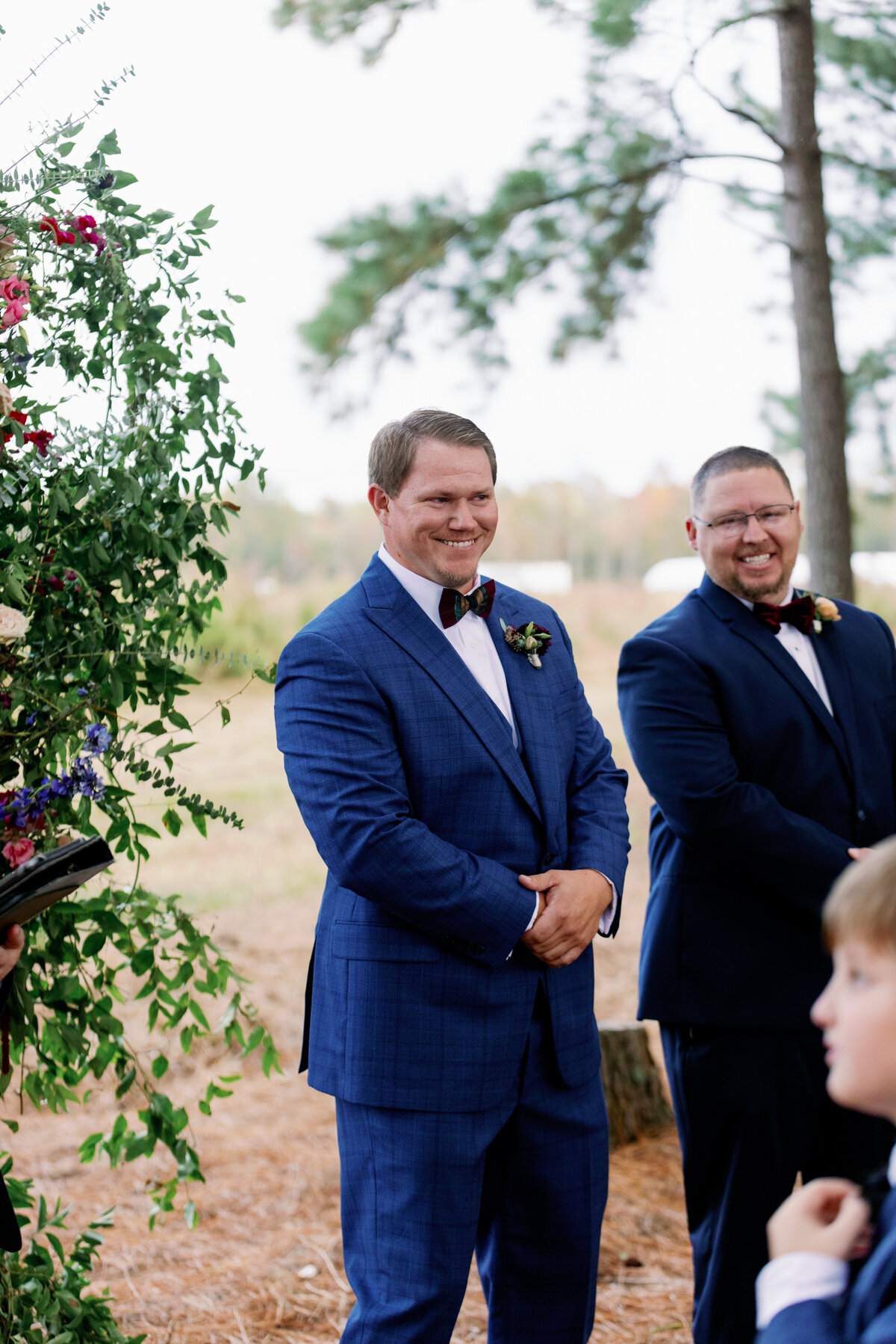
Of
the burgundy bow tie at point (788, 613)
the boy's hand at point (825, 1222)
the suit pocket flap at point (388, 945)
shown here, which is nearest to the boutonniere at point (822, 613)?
the burgundy bow tie at point (788, 613)

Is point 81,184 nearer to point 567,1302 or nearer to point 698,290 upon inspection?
point 567,1302

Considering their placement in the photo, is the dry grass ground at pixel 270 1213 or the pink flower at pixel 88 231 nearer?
the pink flower at pixel 88 231

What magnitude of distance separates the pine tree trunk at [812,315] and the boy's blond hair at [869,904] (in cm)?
320

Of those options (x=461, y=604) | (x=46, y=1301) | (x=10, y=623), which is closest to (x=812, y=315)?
(x=461, y=604)

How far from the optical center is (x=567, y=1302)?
221cm

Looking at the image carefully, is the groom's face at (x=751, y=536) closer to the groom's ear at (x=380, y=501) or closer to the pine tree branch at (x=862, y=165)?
the groom's ear at (x=380, y=501)

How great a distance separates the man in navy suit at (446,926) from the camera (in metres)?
2.02

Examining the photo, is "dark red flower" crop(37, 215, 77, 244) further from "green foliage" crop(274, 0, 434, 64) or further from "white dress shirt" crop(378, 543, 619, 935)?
"green foliage" crop(274, 0, 434, 64)

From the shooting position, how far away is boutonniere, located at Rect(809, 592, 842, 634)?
262 centimetres

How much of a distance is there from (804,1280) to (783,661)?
1.56 metres

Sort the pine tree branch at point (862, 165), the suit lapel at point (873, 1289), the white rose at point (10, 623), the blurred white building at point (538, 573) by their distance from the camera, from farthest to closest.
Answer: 1. the blurred white building at point (538, 573)
2. the pine tree branch at point (862, 165)
3. the white rose at point (10, 623)
4. the suit lapel at point (873, 1289)

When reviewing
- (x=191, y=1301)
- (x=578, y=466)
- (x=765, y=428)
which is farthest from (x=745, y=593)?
(x=578, y=466)

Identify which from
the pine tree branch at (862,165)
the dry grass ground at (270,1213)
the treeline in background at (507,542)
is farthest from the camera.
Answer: the treeline in background at (507,542)

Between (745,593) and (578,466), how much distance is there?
43.1 feet
